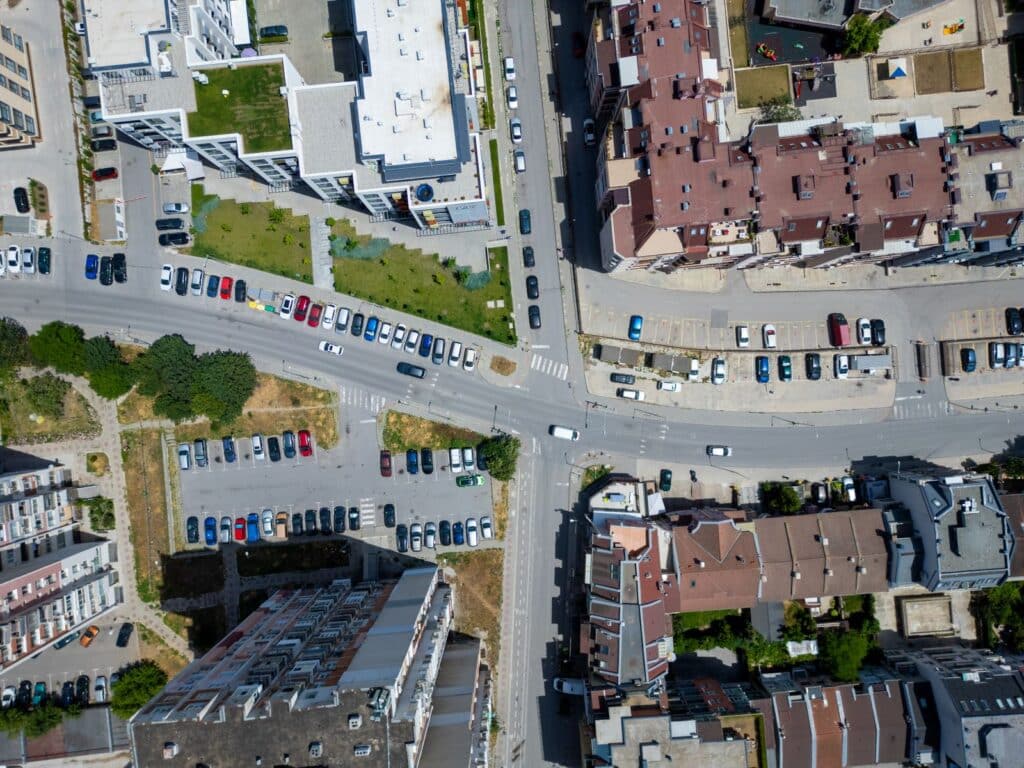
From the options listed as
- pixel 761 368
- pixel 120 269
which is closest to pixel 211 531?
pixel 120 269

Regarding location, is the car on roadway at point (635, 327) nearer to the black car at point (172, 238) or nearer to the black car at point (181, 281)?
the black car at point (181, 281)

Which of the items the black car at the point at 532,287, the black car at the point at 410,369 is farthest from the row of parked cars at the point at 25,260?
the black car at the point at 532,287

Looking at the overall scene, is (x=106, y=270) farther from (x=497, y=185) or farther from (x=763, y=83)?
(x=763, y=83)

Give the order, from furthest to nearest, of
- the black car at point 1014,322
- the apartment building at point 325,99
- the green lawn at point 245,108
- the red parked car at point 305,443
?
the red parked car at point 305,443, the black car at point 1014,322, the green lawn at point 245,108, the apartment building at point 325,99

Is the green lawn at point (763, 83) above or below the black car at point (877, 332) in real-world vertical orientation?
above

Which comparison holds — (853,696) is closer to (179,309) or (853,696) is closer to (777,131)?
(777,131)

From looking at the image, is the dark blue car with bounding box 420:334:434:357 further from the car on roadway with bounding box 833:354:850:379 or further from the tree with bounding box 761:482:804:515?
the car on roadway with bounding box 833:354:850:379

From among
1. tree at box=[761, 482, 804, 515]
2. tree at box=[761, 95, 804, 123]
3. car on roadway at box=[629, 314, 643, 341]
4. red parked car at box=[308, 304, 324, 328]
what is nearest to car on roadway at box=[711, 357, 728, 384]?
car on roadway at box=[629, 314, 643, 341]
